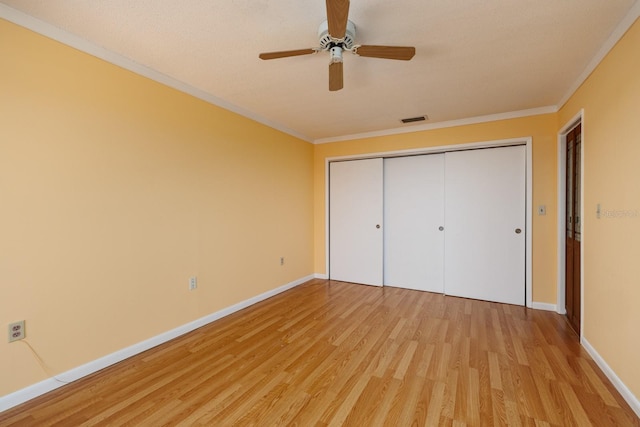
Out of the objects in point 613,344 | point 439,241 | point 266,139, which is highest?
point 266,139

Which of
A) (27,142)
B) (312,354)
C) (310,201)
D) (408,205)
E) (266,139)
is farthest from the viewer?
(310,201)

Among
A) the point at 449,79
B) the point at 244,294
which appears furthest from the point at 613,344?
the point at 244,294

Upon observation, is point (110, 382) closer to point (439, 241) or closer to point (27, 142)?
point (27, 142)

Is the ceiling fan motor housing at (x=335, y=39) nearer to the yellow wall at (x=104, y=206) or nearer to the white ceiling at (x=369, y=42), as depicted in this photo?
the white ceiling at (x=369, y=42)

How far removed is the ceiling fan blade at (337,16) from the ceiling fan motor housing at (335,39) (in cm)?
14

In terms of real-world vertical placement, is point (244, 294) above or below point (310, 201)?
below

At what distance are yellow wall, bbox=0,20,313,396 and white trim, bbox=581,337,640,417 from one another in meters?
3.24

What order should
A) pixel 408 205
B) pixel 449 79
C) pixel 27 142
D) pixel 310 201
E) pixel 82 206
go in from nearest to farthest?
pixel 27 142 < pixel 82 206 < pixel 449 79 < pixel 408 205 < pixel 310 201

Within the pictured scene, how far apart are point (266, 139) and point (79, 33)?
2060 millimetres

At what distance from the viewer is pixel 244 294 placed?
133 inches

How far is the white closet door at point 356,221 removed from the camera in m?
4.33

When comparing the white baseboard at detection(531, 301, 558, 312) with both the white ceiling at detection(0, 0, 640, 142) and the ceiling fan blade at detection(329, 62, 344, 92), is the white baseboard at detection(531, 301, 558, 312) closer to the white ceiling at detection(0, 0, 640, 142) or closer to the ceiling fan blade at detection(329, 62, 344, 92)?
the white ceiling at detection(0, 0, 640, 142)

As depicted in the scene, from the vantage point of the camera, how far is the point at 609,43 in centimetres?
193

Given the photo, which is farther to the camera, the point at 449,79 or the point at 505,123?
the point at 505,123
